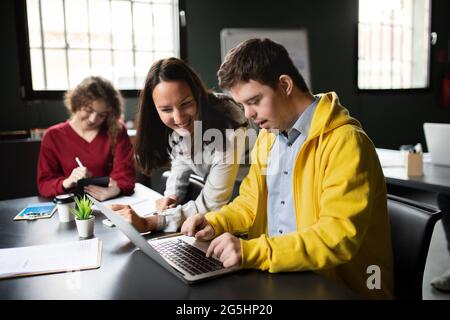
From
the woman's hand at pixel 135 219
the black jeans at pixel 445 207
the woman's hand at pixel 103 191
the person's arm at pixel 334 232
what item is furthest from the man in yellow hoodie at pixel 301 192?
the black jeans at pixel 445 207

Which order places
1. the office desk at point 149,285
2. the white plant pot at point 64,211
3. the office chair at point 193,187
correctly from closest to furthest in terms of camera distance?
the office desk at point 149,285, the white plant pot at point 64,211, the office chair at point 193,187

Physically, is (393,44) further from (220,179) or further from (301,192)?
(301,192)

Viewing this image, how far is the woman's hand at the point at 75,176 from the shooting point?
1.92 meters

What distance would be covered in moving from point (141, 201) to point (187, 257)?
0.80m

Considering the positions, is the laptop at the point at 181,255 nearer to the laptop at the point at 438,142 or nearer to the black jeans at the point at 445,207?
the laptop at the point at 438,142

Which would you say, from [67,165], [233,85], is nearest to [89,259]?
[233,85]

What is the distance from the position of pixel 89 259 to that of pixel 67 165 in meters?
1.21

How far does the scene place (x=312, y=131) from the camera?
111 centimetres

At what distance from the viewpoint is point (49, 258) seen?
1141 millimetres

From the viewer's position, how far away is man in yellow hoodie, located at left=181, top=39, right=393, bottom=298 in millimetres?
985

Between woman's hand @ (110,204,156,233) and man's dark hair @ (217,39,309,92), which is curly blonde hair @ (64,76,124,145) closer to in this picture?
woman's hand @ (110,204,156,233)

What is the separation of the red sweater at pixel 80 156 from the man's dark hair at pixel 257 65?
1.08 metres

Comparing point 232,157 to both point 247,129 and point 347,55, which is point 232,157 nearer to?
point 247,129

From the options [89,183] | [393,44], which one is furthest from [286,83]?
[393,44]
